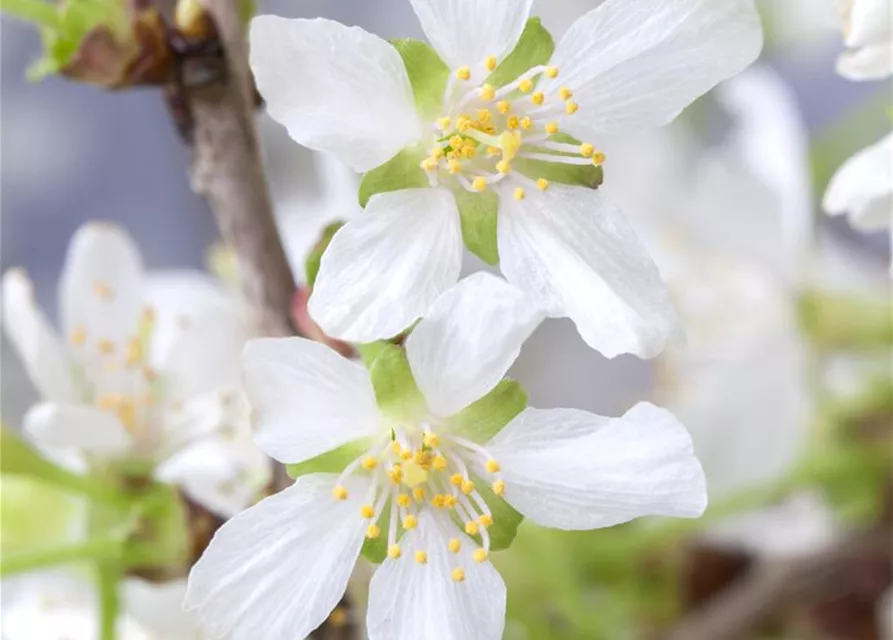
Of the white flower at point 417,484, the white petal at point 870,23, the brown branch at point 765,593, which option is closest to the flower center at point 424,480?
the white flower at point 417,484

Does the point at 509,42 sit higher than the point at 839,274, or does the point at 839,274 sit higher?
the point at 509,42

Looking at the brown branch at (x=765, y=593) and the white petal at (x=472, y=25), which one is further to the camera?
the brown branch at (x=765, y=593)

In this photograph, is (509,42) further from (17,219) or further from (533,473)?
(17,219)

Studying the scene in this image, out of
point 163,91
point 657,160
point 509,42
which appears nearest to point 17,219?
point 657,160

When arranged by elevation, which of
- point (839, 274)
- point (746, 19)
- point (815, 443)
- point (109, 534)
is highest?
point (746, 19)

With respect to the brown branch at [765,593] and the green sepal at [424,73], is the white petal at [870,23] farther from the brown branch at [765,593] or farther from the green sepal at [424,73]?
the brown branch at [765,593]

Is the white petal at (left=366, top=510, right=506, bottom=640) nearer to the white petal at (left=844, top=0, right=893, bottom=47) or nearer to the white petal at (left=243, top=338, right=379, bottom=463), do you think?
the white petal at (left=243, top=338, right=379, bottom=463)

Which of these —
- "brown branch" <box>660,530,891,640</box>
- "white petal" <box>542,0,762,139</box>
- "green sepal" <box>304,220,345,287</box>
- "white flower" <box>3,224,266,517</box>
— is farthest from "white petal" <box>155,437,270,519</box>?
"brown branch" <box>660,530,891,640</box>
